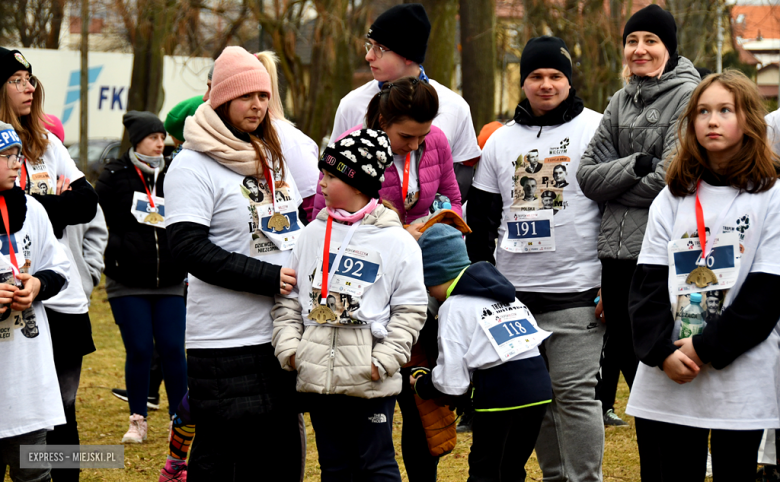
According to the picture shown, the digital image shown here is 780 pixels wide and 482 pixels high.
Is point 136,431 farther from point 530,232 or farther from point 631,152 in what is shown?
point 631,152

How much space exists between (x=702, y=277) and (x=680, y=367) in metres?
0.32

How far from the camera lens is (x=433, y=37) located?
38.3ft

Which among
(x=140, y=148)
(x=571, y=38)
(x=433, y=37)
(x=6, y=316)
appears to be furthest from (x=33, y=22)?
(x=6, y=316)

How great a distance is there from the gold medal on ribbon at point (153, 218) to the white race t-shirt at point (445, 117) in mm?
2001

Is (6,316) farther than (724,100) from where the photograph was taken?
Yes

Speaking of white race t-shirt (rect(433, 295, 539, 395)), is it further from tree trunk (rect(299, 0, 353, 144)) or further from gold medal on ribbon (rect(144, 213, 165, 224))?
tree trunk (rect(299, 0, 353, 144))

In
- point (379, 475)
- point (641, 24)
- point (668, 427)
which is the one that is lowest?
point (379, 475)

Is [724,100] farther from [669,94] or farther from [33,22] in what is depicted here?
[33,22]

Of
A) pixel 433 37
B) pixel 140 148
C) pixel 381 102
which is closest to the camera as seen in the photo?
pixel 381 102

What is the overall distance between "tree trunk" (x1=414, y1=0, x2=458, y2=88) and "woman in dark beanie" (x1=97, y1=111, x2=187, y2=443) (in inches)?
242

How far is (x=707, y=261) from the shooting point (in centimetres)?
316

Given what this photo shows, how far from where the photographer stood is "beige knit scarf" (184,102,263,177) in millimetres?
3543

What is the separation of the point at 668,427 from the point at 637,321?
0.38 m

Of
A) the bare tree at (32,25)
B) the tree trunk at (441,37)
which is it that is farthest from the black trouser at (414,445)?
the bare tree at (32,25)
